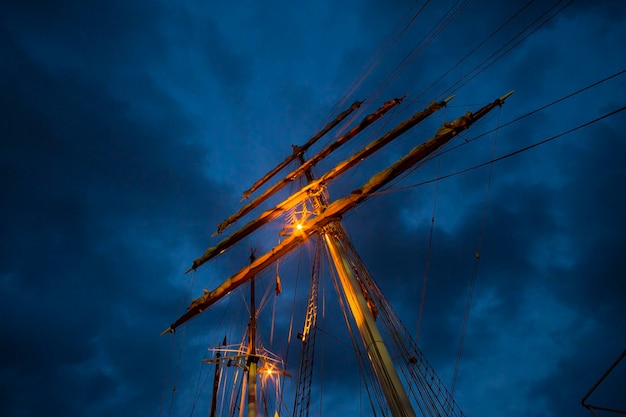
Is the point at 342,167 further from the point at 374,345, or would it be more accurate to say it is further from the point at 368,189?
the point at 374,345

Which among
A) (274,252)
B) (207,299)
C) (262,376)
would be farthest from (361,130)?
(262,376)

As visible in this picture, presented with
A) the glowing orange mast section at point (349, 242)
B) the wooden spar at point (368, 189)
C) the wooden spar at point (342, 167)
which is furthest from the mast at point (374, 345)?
the wooden spar at point (342, 167)

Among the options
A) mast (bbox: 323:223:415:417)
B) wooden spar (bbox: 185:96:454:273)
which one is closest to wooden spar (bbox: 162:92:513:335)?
mast (bbox: 323:223:415:417)

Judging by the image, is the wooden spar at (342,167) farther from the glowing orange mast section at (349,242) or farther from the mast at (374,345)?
the mast at (374,345)

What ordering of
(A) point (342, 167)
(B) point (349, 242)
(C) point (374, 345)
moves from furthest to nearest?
(A) point (342, 167), (B) point (349, 242), (C) point (374, 345)

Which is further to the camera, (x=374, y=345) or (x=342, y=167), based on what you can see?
(x=342, y=167)

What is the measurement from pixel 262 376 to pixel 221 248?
6.77 meters

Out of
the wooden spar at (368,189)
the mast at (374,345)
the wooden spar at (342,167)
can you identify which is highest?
the wooden spar at (342,167)

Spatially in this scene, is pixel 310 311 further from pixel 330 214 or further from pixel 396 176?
pixel 396 176

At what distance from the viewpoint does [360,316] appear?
7.17m

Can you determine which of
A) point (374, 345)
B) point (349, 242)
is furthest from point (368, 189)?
point (374, 345)

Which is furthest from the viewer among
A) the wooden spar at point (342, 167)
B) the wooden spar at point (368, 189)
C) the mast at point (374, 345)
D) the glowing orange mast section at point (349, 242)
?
the wooden spar at point (342, 167)

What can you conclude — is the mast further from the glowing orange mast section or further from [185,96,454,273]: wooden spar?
[185,96,454,273]: wooden spar

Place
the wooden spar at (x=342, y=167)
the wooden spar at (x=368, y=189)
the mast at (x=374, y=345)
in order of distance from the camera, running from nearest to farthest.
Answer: the mast at (x=374, y=345)
the wooden spar at (x=368, y=189)
the wooden spar at (x=342, y=167)
